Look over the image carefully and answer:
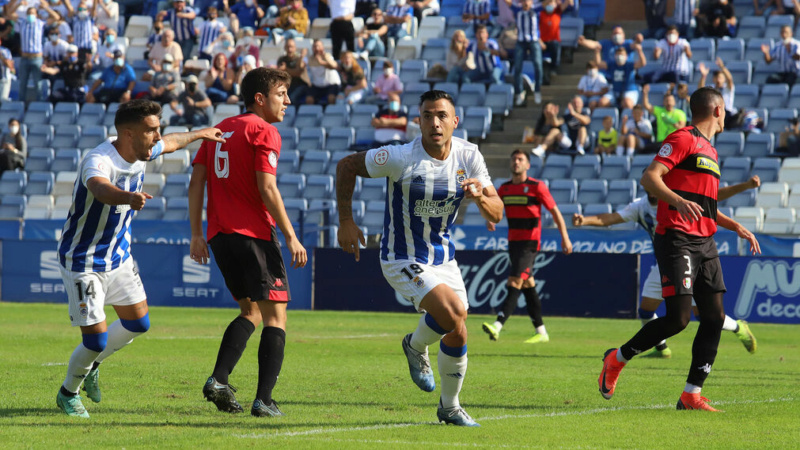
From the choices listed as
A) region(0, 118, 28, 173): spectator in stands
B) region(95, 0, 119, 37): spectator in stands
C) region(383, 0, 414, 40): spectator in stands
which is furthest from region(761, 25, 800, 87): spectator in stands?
region(95, 0, 119, 37): spectator in stands

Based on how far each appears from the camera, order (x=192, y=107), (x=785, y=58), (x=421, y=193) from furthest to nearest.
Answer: (x=192, y=107) < (x=785, y=58) < (x=421, y=193)

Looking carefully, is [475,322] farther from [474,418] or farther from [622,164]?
[474,418]

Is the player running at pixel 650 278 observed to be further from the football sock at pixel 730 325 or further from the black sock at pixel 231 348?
the black sock at pixel 231 348

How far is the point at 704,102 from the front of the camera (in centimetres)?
816

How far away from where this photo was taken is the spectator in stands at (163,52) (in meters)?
28.2

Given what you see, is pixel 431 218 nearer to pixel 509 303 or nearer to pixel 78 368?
pixel 78 368

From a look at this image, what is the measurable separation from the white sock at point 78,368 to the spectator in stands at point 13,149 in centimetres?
2050

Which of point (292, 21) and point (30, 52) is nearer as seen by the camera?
point (30, 52)

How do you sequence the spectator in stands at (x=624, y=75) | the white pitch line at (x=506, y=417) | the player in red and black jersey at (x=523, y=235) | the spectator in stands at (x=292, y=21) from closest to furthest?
1. the white pitch line at (x=506, y=417)
2. the player in red and black jersey at (x=523, y=235)
3. the spectator in stands at (x=624, y=75)
4. the spectator in stands at (x=292, y=21)

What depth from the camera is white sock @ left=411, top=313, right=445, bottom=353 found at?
7.52 m

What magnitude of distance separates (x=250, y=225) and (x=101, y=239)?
0.96 m

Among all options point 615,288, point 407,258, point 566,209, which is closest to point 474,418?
point 407,258

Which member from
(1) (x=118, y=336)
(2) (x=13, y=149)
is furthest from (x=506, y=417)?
(2) (x=13, y=149)

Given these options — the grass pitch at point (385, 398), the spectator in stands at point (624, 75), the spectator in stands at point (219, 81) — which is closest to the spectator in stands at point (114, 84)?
the spectator in stands at point (219, 81)
